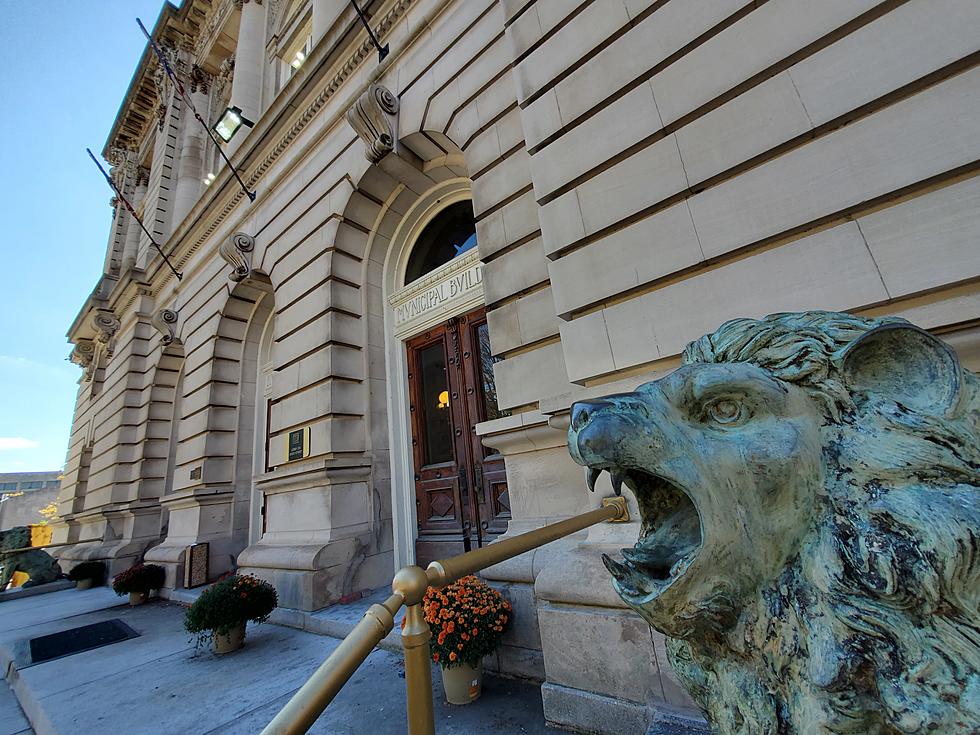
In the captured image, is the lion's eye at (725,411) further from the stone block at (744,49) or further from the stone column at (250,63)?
the stone column at (250,63)

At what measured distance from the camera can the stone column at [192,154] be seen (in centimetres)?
1555

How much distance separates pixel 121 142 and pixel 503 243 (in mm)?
29019

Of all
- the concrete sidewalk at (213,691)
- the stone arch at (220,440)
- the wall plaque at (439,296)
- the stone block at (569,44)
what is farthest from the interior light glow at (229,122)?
the concrete sidewalk at (213,691)

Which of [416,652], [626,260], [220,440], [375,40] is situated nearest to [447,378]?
[626,260]

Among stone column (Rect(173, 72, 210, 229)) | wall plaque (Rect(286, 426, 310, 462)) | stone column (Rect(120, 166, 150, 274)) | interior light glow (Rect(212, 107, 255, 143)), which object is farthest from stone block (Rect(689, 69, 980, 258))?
stone column (Rect(120, 166, 150, 274))

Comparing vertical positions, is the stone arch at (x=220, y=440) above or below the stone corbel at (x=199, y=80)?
below

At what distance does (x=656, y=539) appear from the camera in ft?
3.42

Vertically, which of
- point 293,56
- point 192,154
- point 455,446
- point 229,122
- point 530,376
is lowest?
point 455,446

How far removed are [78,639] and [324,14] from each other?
39.7 feet

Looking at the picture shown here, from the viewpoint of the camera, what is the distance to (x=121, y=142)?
23.3m

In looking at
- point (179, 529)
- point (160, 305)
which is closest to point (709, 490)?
point (179, 529)

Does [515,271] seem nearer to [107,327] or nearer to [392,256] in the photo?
[392,256]

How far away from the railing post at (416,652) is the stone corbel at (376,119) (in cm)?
685

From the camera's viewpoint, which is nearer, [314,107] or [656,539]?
[656,539]
